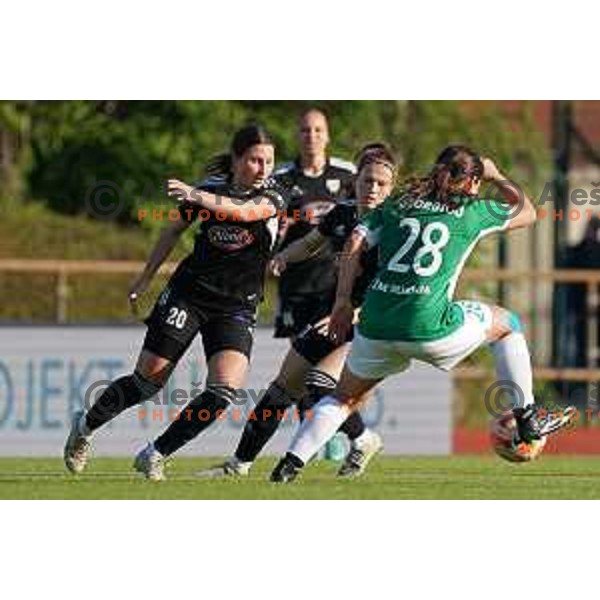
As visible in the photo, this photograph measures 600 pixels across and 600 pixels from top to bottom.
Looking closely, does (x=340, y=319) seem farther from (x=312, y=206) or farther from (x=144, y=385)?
(x=312, y=206)

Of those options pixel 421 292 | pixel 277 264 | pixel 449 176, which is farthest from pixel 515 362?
pixel 277 264

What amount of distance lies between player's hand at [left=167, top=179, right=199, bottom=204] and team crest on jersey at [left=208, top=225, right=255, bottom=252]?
412mm

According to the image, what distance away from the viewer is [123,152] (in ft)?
91.7

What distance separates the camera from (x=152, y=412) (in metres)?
20.5

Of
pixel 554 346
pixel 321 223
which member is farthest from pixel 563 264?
pixel 321 223

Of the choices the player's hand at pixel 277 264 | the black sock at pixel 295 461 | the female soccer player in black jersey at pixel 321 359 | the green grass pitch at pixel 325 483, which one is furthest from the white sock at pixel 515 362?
the player's hand at pixel 277 264

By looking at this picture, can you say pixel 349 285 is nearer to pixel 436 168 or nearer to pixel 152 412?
pixel 436 168

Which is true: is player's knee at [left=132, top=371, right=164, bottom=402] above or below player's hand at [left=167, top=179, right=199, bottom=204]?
below

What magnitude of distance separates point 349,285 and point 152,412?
7.91 m

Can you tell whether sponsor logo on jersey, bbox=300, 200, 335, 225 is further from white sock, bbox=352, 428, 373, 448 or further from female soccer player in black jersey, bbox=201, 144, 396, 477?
white sock, bbox=352, 428, 373, 448

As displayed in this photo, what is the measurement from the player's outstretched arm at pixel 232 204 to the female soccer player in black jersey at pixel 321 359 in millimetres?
559

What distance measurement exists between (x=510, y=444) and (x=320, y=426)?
110cm

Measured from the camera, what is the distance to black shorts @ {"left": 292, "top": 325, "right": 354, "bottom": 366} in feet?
47.3

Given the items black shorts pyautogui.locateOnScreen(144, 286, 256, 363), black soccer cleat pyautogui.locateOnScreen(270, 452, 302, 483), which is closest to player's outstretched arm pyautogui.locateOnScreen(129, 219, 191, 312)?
black shorts pyautogui.locateOnScreen(144, 286, 256, 363)
